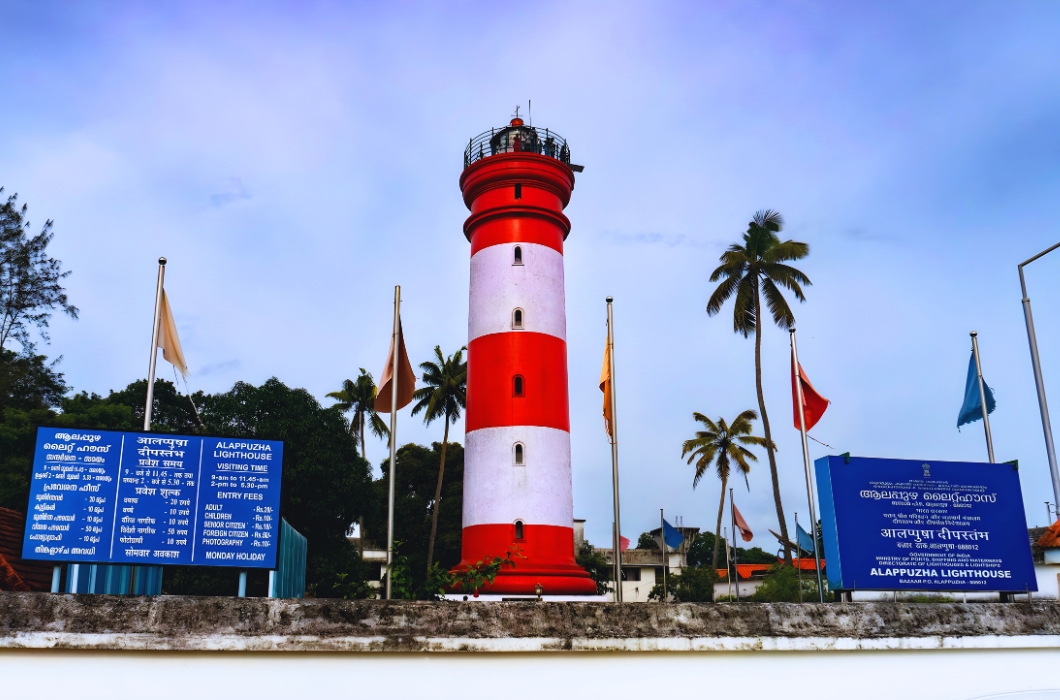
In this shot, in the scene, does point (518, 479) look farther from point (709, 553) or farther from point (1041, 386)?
point (709, 553)

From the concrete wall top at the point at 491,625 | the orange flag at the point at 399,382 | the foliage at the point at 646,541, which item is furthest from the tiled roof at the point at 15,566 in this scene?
the foliage at the point at 646,541

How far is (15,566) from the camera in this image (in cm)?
1382

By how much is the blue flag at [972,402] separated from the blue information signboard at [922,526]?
7019 mm

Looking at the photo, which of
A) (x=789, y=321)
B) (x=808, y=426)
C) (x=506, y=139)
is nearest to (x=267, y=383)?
(x=506, y=139)

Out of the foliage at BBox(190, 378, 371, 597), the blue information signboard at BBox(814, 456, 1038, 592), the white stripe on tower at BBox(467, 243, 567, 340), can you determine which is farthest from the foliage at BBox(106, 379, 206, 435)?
the blue information signboard at BBox(814, 456, 1038, 592)

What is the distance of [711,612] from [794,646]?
643 millimetres

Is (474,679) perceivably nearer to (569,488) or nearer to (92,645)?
(92,645)

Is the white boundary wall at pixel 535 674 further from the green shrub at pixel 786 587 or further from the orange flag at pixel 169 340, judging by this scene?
the green shrub at pixel 786 587

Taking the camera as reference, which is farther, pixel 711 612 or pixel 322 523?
pixel 322 523

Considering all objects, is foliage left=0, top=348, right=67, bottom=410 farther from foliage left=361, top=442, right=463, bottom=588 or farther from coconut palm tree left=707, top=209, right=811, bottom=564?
coconut palm tree left=707, top=209, right=811, bottom=564

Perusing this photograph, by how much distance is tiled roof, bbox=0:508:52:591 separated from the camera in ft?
39.6

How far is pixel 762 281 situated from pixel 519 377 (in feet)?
64.4

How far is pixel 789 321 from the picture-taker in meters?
37.7

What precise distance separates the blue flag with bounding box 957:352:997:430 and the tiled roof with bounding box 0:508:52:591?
14893mm
